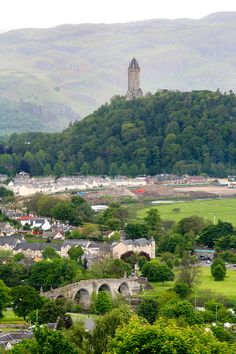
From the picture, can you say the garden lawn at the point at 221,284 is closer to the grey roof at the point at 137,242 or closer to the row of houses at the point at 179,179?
the grey roof at the point at 137,242

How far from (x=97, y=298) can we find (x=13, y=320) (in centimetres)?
419

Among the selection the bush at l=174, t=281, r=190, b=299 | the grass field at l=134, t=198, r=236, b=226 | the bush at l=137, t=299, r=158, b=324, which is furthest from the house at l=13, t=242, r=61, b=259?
the grass field at l=134, t=198, r=236, b=226

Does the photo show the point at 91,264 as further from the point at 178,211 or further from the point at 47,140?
the point at 47,140

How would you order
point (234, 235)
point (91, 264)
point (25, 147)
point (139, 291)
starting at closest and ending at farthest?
1. point (139, 291)
2. point (91, 264)
3. point (234, 235)
4. point (25, 147)

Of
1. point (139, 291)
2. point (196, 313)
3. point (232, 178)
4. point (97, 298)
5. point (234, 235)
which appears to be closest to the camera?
point (196, 313)

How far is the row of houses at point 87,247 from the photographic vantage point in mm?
61569

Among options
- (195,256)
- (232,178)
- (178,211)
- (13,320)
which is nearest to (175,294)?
(13,320)

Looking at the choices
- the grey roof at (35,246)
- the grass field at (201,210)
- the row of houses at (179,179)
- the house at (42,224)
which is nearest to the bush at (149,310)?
the grey roof at (35,246)

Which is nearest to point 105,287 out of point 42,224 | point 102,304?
point 102,304

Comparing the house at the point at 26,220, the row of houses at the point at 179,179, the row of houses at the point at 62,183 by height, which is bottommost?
the row of houses at the point at 179,179

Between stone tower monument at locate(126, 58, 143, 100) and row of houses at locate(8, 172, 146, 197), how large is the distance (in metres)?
23.6

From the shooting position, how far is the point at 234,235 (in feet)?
226

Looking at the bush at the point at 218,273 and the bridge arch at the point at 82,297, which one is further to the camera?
the bush at the point at 218,273

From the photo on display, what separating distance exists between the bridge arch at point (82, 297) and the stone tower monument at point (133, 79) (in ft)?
273
